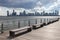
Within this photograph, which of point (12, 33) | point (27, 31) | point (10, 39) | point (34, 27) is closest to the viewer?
point (10, 39)

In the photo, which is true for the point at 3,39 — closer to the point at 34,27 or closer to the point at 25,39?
the point at 25,39

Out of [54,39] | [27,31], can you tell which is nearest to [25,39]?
[54,39]

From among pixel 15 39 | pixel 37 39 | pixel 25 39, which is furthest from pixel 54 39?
pixel 15 39

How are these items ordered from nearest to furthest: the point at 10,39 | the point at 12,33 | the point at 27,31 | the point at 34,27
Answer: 1. the point at 10,39
2. the point at 12,33
3. the point at 27,31
4. the point at 34,27

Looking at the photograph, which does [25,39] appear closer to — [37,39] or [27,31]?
[37,39]

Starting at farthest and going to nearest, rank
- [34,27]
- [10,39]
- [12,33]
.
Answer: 1. [34,27]
2. [12,33]
3. [10,39]

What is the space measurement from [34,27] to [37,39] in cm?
743

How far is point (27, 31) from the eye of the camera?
15.3 meters

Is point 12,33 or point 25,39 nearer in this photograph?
point 25,39

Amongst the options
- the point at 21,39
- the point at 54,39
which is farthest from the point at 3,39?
the point at 54,39

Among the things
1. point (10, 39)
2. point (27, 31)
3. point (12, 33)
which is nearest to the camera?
point (10, 39)

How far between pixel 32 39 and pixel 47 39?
1.13 metres

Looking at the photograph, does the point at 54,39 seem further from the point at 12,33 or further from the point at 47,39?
the point at 12,33

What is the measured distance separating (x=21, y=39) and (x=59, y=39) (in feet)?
9.47
